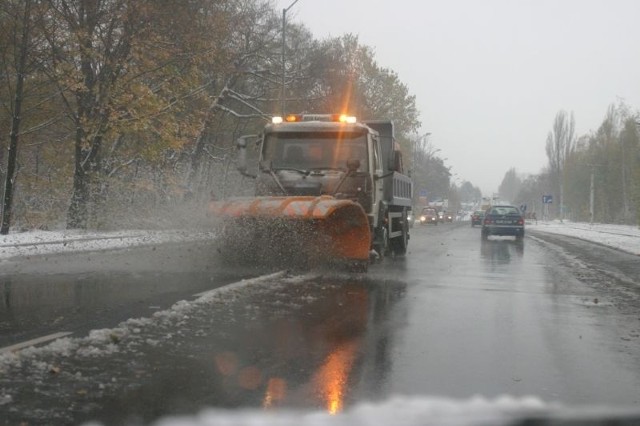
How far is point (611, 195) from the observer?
259 feet

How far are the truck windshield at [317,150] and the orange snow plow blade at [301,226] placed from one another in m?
1.19

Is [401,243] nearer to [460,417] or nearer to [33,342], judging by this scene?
[33,342]

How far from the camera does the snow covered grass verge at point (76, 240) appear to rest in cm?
1625

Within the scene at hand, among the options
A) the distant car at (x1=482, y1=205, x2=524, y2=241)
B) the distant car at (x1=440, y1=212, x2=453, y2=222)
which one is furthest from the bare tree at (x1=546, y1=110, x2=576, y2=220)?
the distant car at (x1=482, y1=205, x2=524, y2=241)

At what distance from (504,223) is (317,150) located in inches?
759

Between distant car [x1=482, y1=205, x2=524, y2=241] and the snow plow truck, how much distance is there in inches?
700

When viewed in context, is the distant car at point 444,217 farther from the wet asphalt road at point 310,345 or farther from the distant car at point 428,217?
the wet asphalt road at point 310,345

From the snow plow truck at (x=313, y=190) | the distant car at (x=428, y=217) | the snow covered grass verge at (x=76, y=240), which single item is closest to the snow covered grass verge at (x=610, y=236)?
the distant car at (x=428, y=217)

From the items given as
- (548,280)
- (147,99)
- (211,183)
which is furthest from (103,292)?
(211,183)

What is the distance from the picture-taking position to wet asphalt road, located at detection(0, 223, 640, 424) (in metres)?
4.68

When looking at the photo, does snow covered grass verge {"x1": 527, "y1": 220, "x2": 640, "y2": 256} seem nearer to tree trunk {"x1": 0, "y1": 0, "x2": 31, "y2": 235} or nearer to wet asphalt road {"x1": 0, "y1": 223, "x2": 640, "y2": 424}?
wet asphalt road {"x1": 0, "y1": 223, "x2": 640, "y2": 424}

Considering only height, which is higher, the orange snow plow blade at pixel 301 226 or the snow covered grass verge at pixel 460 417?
the orange snow plow blade at pixel 301 226

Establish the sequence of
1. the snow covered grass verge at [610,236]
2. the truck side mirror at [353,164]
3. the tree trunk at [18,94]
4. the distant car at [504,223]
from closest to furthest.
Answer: the truck side mirror at [353,164], the tree trunk at [18,94], the snow covered grass verge at [610,236], the distant car at [504,223]

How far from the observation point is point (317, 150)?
12898 mm
